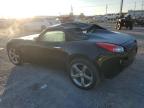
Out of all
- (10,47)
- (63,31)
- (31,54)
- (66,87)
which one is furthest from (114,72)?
(10,47)

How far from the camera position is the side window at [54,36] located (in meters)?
5.27

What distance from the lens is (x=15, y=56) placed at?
6816 millimetres

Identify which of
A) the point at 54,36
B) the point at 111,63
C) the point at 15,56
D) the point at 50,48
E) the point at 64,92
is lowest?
the point at 64,92

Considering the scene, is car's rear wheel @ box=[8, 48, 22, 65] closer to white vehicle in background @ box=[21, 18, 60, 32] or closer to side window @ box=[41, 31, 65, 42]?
side window @ box=[41, 31, 65, 42]

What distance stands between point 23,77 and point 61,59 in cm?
147

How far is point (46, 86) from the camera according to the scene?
521cm

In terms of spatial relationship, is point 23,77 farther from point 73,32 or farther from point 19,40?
point 73,32

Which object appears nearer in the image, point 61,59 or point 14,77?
point 61,59

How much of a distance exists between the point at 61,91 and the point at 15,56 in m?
2.61

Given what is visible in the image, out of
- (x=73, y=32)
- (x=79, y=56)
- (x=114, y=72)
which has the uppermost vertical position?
(x=73, y=32)

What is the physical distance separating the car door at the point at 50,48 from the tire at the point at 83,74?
1.30ft

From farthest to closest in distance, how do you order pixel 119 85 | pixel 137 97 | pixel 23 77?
pixel 23 77 → pixel 119 85 → pixel 137 97

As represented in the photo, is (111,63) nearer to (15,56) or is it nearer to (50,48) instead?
(50,48)

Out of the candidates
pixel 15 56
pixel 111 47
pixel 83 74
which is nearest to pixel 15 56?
pixel 15 56
